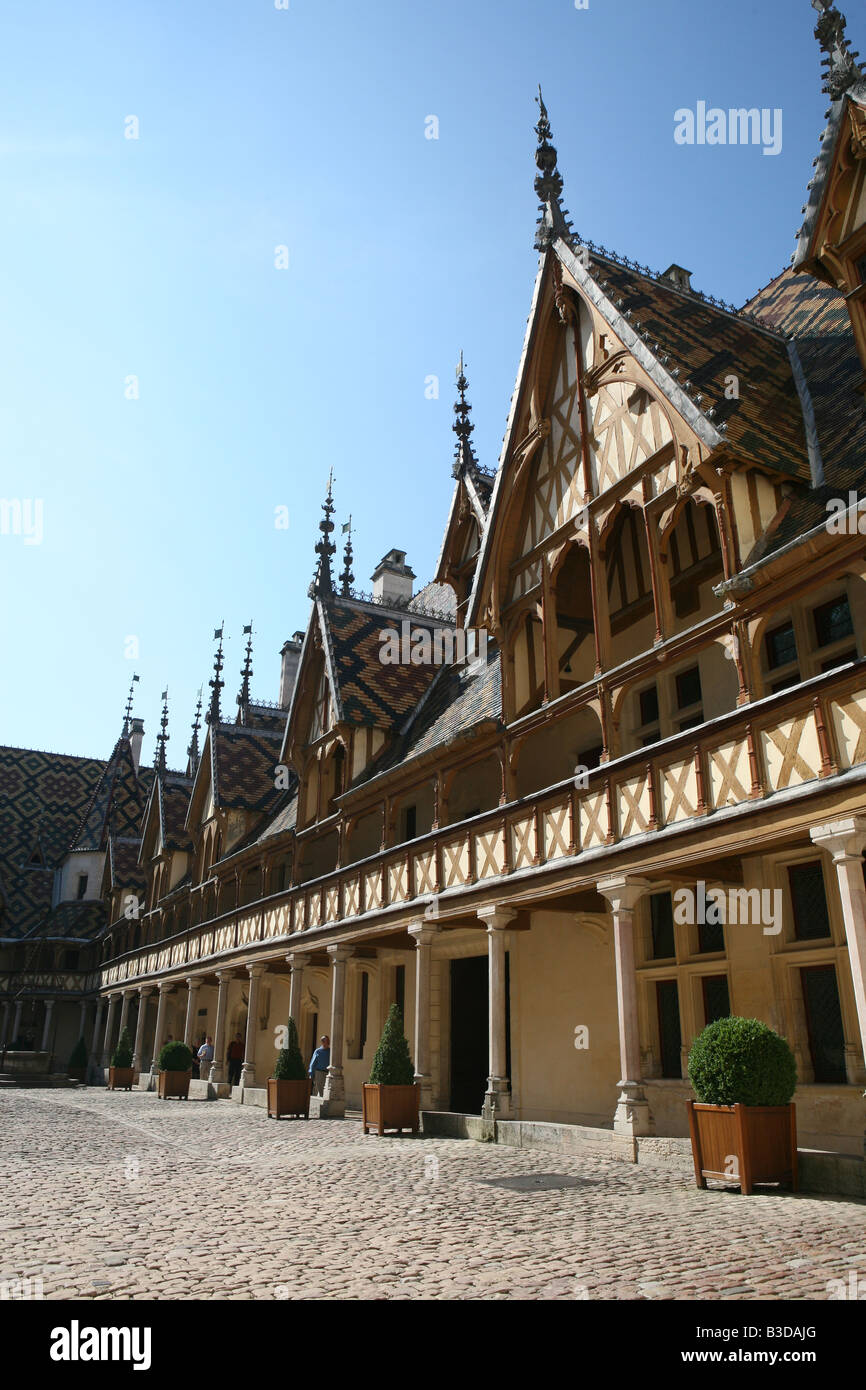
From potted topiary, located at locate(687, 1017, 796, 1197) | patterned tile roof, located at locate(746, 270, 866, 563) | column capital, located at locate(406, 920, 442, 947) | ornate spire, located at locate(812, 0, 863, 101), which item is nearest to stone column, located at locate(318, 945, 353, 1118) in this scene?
column capital, located at locate(406, 920, 442, 947)

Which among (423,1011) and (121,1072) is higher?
(423,1011)

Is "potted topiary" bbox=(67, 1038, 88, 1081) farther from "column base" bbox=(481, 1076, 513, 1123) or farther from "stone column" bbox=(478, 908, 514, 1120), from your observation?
"column base" bbox=(481, 1076, 513, 1123)

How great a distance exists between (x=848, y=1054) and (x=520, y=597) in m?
8.48

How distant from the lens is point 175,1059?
2578 cm

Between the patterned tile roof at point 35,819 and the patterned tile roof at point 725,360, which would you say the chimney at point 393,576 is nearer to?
the patterned tile roof at point 725,360

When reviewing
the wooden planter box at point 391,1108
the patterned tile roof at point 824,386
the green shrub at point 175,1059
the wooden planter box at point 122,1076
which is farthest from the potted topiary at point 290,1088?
the wooden planter box at point 122,1076

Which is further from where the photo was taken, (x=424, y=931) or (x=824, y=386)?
(x=424, y=931)

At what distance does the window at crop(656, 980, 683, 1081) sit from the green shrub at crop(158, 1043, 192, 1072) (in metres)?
15.4

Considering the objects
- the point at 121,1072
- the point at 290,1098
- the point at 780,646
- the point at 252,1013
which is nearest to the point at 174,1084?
the point at 252,1013

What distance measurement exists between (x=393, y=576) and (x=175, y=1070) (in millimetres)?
18630

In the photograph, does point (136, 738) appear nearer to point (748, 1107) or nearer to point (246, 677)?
point (246, 677)

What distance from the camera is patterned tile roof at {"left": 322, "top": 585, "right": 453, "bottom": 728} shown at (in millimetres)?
22578
